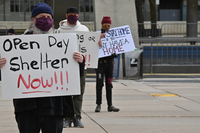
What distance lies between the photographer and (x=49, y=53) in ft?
11.8

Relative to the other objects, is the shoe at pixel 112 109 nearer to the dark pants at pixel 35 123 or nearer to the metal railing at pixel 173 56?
the dark pants at pixel 35 123

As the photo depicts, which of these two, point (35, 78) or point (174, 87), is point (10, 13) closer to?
point (174, 87)

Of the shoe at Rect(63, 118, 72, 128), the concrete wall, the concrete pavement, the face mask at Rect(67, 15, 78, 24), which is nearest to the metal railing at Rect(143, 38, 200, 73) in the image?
the concrete wall

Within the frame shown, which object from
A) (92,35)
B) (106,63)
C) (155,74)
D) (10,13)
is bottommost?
(155,74)

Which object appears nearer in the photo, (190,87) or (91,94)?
(91,94)

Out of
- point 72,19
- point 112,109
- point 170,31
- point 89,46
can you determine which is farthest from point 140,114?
point 170,31

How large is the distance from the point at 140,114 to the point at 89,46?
181cm

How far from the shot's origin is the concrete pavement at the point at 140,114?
20.1 feet

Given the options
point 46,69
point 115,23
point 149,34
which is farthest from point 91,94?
point 149,34

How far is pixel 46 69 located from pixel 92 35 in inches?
117

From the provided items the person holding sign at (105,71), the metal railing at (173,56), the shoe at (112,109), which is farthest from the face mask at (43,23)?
the metal railing at (173,56)

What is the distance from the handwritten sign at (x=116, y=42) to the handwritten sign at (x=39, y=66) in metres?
4.19

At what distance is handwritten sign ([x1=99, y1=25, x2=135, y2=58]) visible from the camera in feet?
26.5

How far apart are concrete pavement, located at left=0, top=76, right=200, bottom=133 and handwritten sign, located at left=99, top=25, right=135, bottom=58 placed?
1.23 meters
